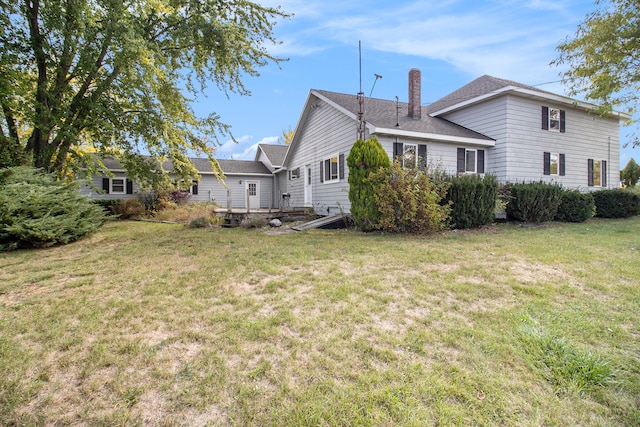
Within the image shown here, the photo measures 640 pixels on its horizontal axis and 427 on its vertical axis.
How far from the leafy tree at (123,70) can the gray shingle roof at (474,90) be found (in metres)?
8.33

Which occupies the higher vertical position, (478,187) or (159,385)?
(478,187)

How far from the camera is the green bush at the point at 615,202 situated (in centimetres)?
1290

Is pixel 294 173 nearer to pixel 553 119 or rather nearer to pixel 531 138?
pixel 531 138

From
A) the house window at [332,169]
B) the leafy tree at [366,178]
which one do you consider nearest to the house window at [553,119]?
the house window at [332,169]

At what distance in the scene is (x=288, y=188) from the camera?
1927 centimetres

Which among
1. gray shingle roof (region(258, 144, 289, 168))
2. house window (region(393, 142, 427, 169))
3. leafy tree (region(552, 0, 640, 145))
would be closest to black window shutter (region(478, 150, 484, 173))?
house window (region(393, 142, 427, 169))

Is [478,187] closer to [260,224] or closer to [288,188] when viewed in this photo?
[260,224]

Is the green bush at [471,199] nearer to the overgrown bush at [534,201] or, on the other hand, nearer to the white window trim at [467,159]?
the overgrown bush at [534,201]

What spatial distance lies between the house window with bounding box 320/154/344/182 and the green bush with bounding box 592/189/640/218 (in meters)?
10.9

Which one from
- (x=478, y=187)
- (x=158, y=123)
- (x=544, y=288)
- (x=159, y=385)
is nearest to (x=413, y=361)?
(x=159, y=385)

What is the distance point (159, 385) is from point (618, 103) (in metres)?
19.6

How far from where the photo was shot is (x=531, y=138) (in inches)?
507

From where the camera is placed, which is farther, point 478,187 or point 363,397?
point 478,187

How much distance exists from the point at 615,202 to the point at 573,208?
352cm
